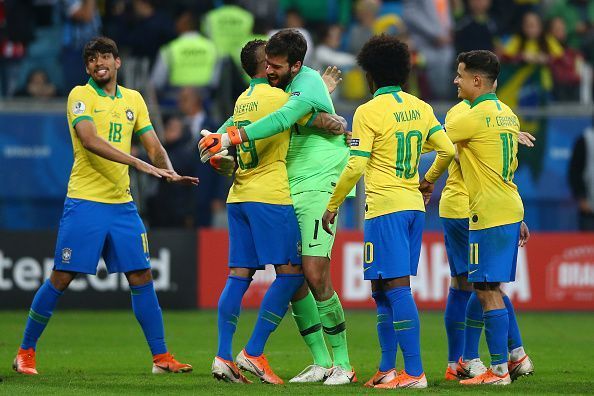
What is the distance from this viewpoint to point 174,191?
15773 millimetres

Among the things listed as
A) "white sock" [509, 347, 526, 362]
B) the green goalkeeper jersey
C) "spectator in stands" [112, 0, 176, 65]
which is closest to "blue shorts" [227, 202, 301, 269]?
the green goalkeeper jersey

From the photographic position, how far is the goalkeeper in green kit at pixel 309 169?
828 cm

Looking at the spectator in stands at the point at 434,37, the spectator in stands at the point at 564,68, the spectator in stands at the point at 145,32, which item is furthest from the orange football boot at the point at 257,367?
the spectator in stands at the point at 564,68

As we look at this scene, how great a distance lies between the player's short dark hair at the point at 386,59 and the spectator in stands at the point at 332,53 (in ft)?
26.7

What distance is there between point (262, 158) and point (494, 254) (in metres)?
1.73

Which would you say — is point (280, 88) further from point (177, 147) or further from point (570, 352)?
point (177, 147)

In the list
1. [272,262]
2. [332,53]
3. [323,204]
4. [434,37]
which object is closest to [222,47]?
[332,53]

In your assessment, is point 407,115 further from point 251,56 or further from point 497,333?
point 497,333

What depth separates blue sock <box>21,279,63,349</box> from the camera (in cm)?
914

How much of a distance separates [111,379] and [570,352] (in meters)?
4.43

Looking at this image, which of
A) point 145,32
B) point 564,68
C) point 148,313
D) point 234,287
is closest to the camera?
point 234,287

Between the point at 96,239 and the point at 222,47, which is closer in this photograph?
the point at 96,239

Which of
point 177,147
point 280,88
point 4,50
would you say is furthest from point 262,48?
point 4,50

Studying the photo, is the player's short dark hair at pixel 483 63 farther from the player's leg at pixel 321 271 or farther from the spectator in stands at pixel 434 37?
the spectator in stands at pixel 434 37
